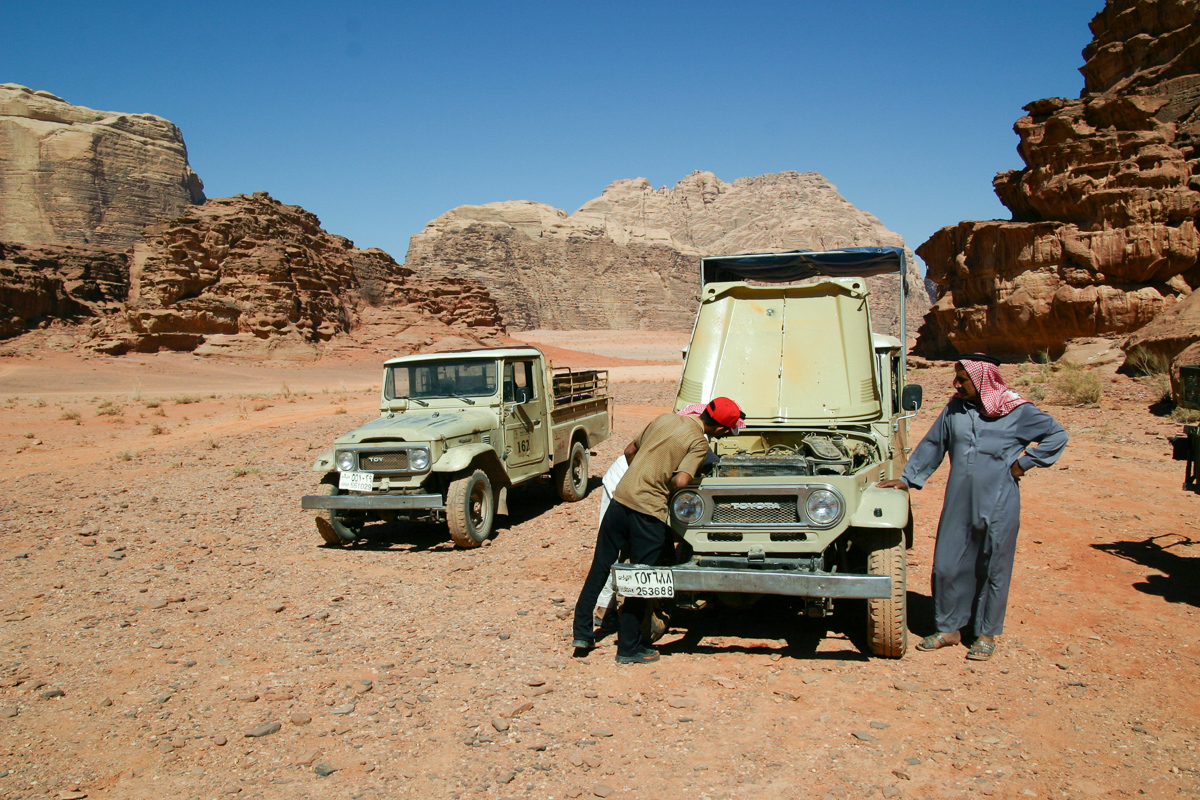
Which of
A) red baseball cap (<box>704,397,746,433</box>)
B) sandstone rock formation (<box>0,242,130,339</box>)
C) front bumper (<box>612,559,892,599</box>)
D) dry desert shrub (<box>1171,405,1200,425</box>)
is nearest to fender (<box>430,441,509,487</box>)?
red baseball cap (<box>704,397,746,433</box>)

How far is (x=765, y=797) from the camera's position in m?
3.26

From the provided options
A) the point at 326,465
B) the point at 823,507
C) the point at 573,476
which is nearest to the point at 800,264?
the point at 573,476

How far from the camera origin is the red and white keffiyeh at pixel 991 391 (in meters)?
4.61

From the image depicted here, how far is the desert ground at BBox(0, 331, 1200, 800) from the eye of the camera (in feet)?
11.4

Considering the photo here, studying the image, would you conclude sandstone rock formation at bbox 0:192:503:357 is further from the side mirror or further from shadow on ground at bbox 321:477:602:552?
the side mirror

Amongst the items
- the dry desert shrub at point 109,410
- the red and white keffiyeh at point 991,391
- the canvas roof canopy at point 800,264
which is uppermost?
the canvas roof canopy at point 800,264

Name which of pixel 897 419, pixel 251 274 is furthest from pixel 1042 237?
pixel 251 274

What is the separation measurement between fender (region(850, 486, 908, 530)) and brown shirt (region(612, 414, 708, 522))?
0.96 m

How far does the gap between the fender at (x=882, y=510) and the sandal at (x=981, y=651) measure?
94 cm

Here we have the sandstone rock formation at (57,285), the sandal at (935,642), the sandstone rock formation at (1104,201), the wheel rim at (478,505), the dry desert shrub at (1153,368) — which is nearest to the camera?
the sandal at (935,642)

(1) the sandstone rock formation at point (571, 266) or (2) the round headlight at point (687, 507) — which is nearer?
(2) the round headlight at point (687, 507)

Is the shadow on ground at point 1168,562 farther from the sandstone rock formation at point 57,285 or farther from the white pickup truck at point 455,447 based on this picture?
the sandstone rock formation at point 57,285

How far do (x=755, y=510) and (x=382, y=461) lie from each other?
448cm

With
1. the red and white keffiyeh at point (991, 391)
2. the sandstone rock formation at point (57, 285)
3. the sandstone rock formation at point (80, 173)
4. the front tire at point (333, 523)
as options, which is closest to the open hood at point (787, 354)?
the red and white keffiyeh at point (991, 391)
